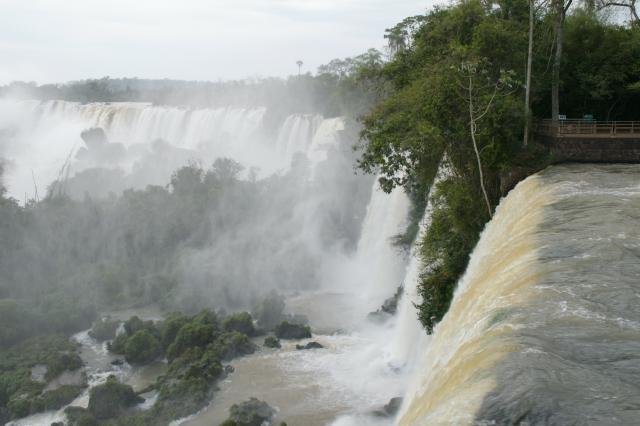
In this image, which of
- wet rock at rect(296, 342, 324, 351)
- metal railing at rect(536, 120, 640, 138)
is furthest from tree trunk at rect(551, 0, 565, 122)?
wet rock at rect(296, 342, 324, 351)

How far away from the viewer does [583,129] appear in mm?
16984

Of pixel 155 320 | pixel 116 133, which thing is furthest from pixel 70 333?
pixel 116 133

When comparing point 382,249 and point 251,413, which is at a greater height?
point 382,249

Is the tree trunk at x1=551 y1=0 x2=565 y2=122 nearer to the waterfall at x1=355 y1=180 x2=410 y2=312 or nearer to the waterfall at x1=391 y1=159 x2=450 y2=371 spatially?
the waterfall at x1=391 y1=159 x2=450 y2=371

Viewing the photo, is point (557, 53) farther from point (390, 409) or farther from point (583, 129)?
point (390, 409)

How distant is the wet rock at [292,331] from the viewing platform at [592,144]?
986cm

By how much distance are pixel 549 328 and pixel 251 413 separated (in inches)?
384

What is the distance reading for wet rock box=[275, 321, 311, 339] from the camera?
21750 millimetres

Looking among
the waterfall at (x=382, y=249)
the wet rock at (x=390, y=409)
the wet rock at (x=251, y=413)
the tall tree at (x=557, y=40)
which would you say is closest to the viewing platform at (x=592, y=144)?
the tall tree at (x=557, y=40)

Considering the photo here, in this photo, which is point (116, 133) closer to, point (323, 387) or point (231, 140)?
point (231, 140)

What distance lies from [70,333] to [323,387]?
11808 mm

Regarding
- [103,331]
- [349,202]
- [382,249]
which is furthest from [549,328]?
[349,202]

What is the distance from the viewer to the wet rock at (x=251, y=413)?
15445 mm

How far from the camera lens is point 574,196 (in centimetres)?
1269
